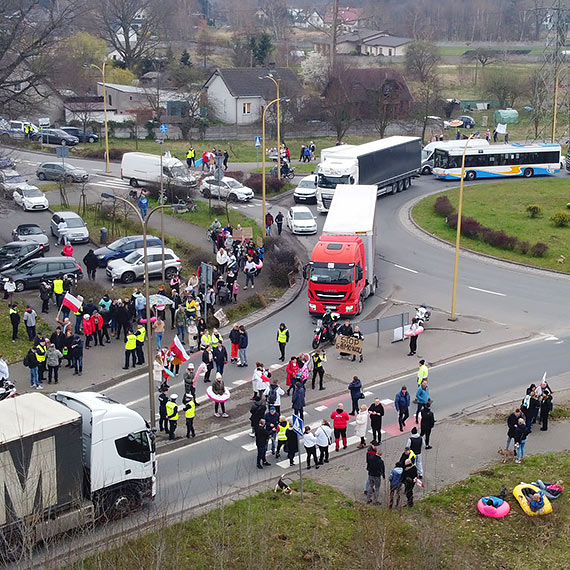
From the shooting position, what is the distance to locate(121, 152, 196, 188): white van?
167ft

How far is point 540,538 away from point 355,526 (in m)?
3.83

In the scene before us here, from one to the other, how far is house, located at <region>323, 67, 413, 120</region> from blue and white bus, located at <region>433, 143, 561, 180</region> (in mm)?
17204

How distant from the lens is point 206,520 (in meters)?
17.4

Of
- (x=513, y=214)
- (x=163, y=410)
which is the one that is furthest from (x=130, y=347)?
(x=513, y=214)

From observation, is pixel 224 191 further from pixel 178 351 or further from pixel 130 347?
pixel 178 351

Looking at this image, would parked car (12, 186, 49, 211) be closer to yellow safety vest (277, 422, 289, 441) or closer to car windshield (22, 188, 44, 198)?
car windshield (22, 188, 44, 198)

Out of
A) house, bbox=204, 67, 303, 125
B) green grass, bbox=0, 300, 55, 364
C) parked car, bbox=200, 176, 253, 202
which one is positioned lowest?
green grass, bbox=0, 300, 55, 364

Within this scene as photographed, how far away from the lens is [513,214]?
48.6m

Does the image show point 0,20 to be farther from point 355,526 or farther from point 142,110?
point 142,110

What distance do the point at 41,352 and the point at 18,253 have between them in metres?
11.9

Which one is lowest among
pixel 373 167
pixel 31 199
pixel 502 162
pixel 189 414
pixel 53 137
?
pixel 189 414

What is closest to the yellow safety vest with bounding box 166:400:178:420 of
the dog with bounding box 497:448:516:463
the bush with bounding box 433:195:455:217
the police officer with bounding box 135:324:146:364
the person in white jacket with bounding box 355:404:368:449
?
the person in white jacket with bounding box 355:404:368:449

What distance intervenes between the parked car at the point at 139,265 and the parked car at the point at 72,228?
17.5 feet

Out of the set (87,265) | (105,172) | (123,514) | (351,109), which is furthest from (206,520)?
(351,109)
